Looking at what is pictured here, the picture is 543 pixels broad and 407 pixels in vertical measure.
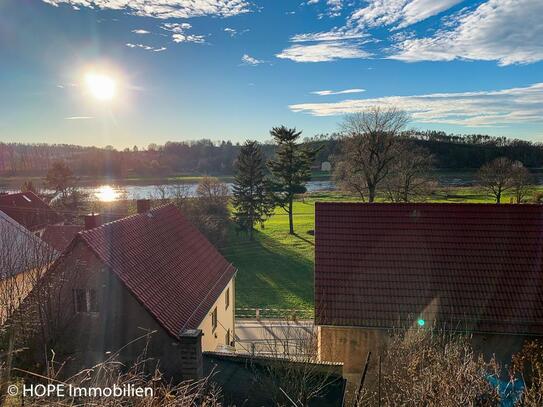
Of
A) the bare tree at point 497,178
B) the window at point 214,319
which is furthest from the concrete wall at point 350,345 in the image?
the bare tree at point 497,178

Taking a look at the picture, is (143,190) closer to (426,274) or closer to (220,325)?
(220,325)

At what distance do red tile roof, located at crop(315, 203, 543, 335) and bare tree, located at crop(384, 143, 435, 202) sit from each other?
27755 mm

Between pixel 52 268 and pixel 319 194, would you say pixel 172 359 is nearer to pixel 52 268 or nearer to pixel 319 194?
pixel 52 268

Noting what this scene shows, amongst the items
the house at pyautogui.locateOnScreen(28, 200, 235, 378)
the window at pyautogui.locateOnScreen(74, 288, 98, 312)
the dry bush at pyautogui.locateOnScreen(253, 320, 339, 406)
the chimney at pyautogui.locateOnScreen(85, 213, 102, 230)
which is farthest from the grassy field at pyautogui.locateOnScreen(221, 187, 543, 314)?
the window at pyautogui.locateOnScreen(74, 288, 98, 312)

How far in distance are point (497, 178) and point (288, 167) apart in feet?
96.2


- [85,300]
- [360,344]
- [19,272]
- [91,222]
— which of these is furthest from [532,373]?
[91,222]

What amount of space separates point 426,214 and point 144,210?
41.3 feet

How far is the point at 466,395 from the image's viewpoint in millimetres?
6047

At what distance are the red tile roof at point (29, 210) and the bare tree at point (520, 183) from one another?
53303 millimetres

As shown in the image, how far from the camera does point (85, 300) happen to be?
1298cm

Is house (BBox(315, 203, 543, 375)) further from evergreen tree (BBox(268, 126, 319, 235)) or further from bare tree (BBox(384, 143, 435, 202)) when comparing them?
evergreen tree (BBox(268, 126, 319, 235))

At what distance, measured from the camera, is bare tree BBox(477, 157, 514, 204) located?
54875 mm

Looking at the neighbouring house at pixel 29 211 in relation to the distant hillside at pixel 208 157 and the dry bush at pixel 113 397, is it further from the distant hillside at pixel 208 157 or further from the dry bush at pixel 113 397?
the distant hillside at pixel 208 157

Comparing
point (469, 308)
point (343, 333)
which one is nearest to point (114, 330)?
point (343, 333)
